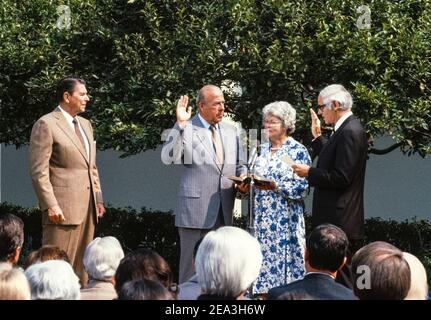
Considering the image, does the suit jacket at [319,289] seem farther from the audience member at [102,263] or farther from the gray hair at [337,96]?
the gray hair at [337,96]

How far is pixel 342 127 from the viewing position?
262 inches

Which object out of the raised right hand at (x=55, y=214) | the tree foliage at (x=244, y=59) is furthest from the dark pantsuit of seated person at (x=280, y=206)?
the raised right hand at (x=55, y=214)

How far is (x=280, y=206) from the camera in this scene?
7.18 metres

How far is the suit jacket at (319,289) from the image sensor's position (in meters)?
4.43

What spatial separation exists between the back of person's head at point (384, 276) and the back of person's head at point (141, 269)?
3.47ft

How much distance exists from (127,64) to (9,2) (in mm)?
2485

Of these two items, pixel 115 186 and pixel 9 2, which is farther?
pixel 115 186

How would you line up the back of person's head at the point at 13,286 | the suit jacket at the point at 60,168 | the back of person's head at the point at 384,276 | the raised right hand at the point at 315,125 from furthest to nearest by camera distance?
1. the raised right hand at the point at 315,125
2. the suit jacket at the point at 60,168
3. the back of person's head at the point at 384,276
4. the back of person's head at the point at 13,286

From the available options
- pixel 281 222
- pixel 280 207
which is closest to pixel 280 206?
pixel 280 207

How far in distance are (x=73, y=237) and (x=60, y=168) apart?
587 mm

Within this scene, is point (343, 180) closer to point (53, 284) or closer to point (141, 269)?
→ point (141, 269)

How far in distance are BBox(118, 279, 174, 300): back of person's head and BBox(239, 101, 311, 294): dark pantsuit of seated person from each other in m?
3.31

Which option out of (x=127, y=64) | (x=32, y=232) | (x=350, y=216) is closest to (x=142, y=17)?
(x=127, y=64)

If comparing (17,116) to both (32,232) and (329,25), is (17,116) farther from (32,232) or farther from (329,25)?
(329,25)
